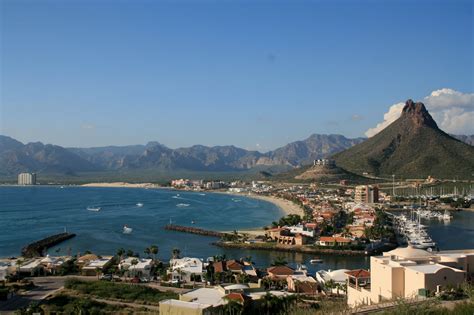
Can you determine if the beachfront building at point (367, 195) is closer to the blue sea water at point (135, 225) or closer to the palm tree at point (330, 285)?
the blue sea water at point (135, 225)

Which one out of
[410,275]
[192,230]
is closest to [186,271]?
[410,275]

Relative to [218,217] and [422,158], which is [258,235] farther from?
[422,158]

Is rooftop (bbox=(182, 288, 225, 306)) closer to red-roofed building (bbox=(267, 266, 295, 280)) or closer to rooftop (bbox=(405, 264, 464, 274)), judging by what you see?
red-roofed building (bbox=(267, 266, 295, 280))

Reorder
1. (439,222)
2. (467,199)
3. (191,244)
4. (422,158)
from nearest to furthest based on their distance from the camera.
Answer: (191,244) < (439,222) < (467,199) < (422,158)

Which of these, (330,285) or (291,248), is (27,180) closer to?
(291,248)

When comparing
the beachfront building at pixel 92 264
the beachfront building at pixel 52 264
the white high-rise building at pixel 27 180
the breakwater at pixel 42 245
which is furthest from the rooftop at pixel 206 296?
the white high-rise building at pixel 27 180

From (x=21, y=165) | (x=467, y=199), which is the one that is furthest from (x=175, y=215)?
(x=21, y=165)
